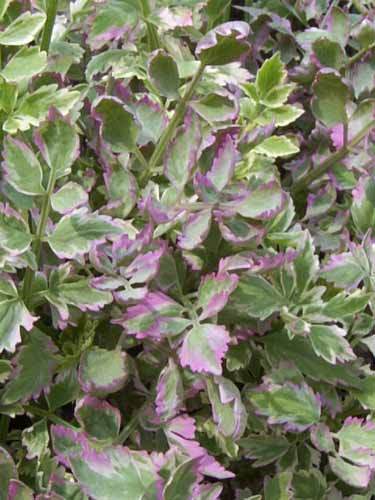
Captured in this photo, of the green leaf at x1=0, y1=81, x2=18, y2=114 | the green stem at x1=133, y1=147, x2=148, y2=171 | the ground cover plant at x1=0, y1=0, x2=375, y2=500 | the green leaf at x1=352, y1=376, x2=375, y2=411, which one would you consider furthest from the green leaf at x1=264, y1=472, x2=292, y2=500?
the green leaf at x1=0, y1=81, x2=18, y2=114

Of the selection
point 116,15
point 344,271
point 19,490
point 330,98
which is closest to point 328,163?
point 330,98

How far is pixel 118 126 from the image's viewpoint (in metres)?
0.81

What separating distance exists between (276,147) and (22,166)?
0.27 metres

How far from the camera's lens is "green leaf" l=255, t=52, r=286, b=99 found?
834 mm

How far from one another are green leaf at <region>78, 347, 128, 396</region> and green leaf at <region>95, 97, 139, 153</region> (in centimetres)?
20

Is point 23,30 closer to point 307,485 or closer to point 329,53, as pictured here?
point 329,53

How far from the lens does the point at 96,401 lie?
2.44 feet

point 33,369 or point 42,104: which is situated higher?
point 42,104

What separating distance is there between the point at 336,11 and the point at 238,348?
0.45 meters

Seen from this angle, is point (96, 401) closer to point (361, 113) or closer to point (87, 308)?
point (87, 308)

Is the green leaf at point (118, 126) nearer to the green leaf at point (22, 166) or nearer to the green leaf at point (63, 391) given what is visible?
the green leaf at point (22, 166)

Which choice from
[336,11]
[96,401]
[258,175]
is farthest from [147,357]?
[336,11]

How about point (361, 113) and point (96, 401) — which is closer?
point (96, 401)

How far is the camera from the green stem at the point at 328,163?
2.99 ft
